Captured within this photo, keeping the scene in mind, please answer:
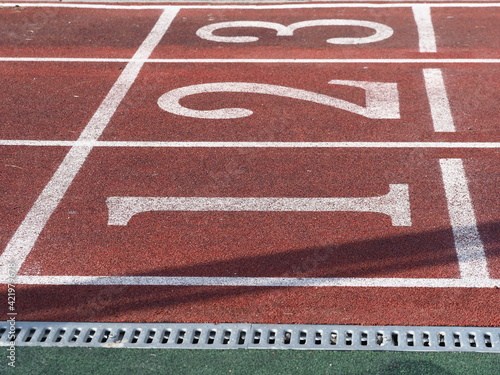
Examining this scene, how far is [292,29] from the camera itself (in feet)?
38.8

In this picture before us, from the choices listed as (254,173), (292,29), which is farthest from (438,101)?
(292,29)

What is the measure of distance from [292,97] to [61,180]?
316cm

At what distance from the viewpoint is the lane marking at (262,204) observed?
Result: 6.45 metres

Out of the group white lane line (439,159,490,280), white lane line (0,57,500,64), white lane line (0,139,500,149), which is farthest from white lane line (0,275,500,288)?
white lane line (0,57,500,64)

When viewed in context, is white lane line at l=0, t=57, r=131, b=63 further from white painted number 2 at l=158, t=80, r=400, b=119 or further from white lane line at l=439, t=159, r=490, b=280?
white lane line at l=439, t=159, r=490, b=280

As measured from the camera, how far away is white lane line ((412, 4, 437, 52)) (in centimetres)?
1078

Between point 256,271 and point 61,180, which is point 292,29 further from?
point 256,271

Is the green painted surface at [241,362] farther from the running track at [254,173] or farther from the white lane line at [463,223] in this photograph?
the white lane line at [463,223]

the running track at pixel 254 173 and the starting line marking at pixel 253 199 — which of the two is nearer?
the running track at pixel 254 173

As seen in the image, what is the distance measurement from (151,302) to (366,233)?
1.89 meters

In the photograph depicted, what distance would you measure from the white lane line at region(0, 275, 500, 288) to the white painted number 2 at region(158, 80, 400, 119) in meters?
3.34

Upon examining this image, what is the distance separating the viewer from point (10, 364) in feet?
15.1

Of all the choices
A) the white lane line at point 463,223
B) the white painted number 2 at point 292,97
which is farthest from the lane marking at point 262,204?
the white painted number 2 at point 292,97

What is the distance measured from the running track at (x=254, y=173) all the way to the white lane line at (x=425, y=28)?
2.5 inches
